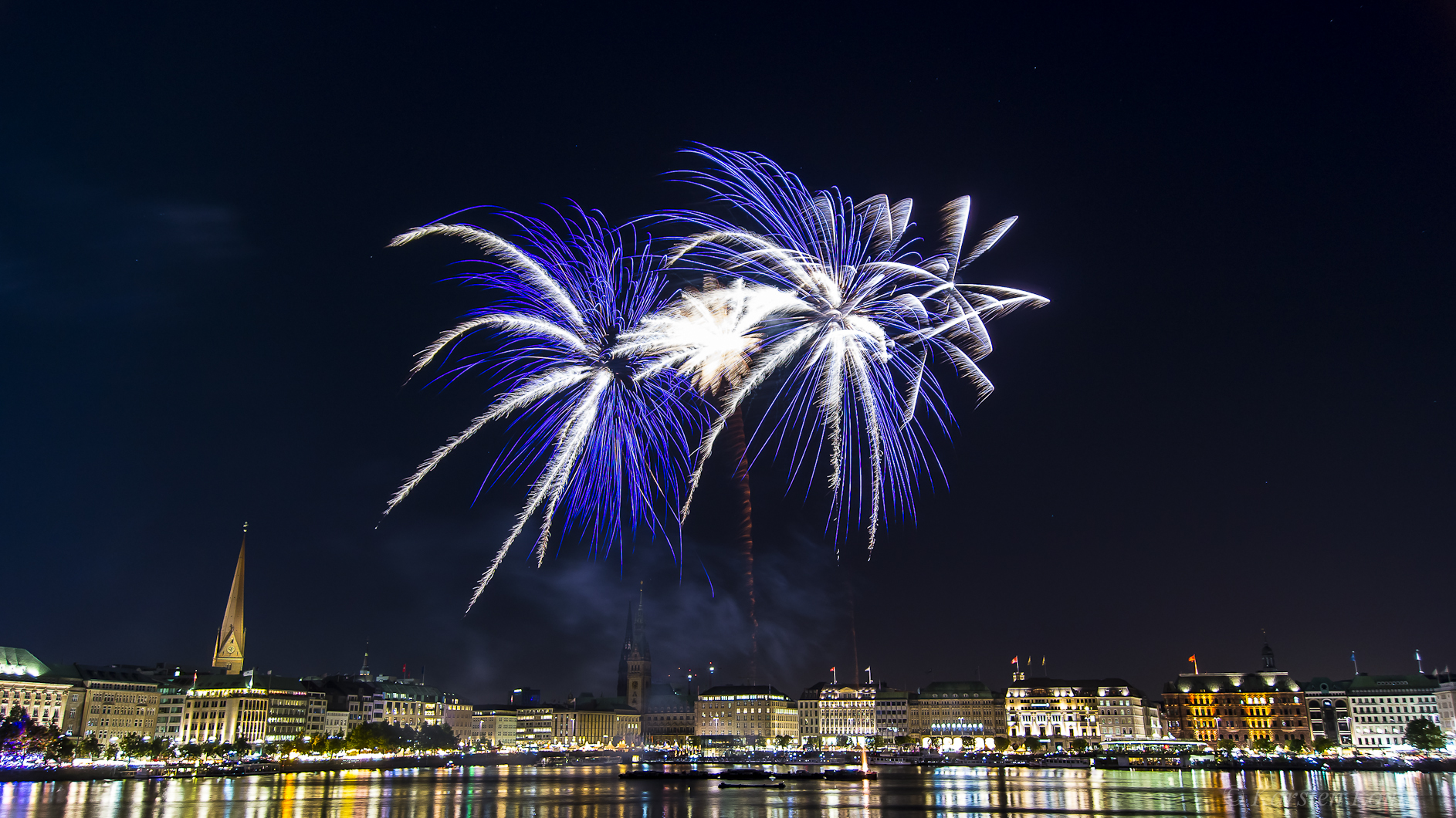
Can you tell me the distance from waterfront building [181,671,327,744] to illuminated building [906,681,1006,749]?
292 ft

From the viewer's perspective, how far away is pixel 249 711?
139 metres

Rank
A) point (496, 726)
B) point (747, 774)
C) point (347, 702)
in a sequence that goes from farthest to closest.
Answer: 1. point (496, 726)
2. point (347, 702)
3. point (747, 774)

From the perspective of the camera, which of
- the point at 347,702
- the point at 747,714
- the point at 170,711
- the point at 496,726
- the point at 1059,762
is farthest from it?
the point at 496,726

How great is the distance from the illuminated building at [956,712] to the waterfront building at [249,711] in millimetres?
89032

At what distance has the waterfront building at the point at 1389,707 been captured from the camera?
428 feet

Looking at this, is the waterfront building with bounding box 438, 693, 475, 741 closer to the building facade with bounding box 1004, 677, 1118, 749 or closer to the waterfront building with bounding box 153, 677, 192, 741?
the waterfront building with bounding box 153, 677, 192, 741

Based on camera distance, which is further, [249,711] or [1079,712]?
[1079,712]

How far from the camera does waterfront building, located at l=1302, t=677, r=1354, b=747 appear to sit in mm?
133875

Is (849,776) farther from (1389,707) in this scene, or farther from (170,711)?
(170,711)

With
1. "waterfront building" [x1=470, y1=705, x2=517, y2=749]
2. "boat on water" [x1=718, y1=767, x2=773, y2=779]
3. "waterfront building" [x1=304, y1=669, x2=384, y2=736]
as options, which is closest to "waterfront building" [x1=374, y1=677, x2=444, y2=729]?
"waterfront building" [x1=304, y1=669, x2=384, y2=736]

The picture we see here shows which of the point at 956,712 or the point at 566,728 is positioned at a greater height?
the point at 956,712

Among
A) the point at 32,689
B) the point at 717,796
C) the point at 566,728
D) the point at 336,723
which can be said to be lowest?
the point at 566,728

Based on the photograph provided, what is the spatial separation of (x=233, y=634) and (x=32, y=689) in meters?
36.5

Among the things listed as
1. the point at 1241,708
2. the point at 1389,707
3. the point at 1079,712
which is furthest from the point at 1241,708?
the point at 1079,712
